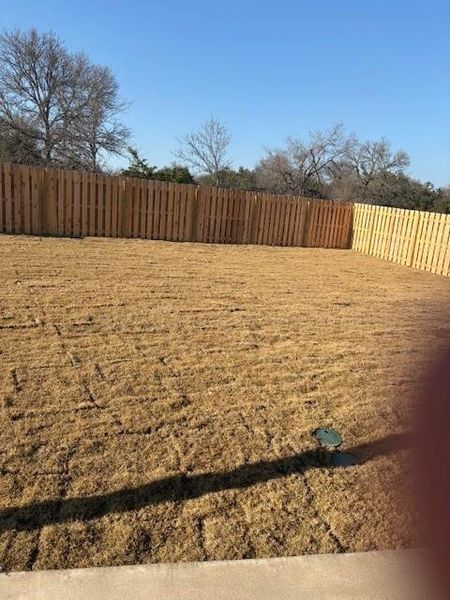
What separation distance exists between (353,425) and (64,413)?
2055 millimetres

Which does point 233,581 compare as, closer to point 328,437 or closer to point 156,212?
point 328,437

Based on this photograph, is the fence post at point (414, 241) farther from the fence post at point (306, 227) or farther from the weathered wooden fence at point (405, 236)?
the fence post at point (306, 227)

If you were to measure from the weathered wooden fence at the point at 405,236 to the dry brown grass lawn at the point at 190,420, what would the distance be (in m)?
6.42

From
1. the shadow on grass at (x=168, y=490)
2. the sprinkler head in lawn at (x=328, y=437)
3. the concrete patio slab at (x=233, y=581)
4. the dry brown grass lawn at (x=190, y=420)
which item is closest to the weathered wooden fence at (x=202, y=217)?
the dry brown grass lawn at (x=190, y=420)

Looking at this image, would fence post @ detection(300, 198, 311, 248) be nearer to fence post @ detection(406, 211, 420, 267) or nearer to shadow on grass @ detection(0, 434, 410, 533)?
fence post @ detection(406, 211, 420, 267)

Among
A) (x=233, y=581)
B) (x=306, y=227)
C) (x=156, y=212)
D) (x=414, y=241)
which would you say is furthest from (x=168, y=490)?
(x=306, y=227)

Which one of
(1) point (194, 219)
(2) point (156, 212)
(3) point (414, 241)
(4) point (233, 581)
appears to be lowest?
(4) point (233, 581)

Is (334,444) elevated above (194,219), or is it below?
below

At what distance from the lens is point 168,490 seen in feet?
9.40

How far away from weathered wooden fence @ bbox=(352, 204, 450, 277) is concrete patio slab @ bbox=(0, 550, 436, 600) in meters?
11.7

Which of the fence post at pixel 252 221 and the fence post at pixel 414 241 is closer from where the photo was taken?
the fence post at pixel 414 241

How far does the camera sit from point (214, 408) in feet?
12.5

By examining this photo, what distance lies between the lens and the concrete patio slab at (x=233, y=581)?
2.14m

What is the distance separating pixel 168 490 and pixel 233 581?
72 cm
